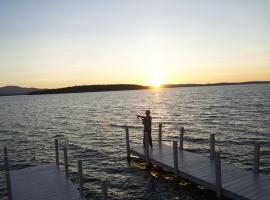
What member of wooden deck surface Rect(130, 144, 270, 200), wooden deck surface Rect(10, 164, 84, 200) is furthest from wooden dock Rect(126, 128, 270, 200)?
wooden deck surface Rect(10, 164, 84, 200)

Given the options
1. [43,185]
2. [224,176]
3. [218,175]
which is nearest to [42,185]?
[43,185]

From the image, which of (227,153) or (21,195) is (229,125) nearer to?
(227,153)

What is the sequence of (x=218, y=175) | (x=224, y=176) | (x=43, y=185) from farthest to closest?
(x=43, y=185)
(x=224, y=176)
(x=218, y=175)

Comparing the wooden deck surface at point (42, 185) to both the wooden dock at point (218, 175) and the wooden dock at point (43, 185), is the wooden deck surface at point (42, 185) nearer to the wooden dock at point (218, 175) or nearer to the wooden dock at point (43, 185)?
the wooden dock at point (43, 185)

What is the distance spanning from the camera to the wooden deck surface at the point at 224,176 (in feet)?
40.7

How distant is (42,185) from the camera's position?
48.4 ft

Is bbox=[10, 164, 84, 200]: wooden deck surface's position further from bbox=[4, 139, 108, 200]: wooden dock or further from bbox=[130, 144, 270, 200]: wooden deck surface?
bbox=[130, 144, 270, 200]: wooden deck surface

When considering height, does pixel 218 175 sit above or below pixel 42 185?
above

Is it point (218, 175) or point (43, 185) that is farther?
point (43, 185)

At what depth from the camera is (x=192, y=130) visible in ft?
128

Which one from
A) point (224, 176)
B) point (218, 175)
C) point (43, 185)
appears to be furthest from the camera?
point (43, 185)

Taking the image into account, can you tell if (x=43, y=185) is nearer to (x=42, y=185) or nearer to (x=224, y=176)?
(x=42, y=185)

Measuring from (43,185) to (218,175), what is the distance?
7.75 metres

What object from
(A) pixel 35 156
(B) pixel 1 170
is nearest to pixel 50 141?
(A) pixel 35 156
